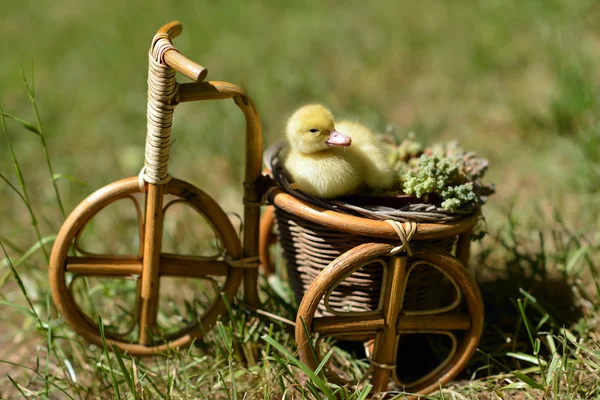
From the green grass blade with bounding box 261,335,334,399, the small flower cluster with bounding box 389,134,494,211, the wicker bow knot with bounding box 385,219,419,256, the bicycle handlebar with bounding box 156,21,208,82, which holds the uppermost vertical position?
the bicycle handlebar with bounding box 156,21,208,82

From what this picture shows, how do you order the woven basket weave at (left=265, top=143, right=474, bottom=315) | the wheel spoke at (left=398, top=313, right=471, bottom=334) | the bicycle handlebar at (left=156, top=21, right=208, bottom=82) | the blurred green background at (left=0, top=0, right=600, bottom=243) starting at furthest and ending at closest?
1. the blurred green background at (left=0, top=0, right=600, bottom=243)
2. the wheel spoke at (left=398, top=313, right=471, bottom=334)
3. the woven basket weave at (left=265, top=143, right=474, bottom=315)
4. the bicycle handlebar at (left=156, top=21, right=208, bottom=82)

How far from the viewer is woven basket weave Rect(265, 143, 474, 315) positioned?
1972 mm

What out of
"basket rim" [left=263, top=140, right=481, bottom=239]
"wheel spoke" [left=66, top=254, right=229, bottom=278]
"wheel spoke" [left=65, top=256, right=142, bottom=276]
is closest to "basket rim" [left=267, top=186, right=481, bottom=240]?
"basket rim" [left=263, top=140, right=481, bottom=239]

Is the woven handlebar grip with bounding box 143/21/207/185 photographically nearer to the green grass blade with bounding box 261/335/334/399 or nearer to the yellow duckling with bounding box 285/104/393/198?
the yellow duckling with bounding box 285/104/393/198

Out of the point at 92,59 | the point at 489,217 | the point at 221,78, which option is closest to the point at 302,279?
the point at 489,217

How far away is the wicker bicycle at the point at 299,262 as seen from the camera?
1916 mm

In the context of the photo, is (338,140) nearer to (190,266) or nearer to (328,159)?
(328,159)

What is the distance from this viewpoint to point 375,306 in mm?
2133

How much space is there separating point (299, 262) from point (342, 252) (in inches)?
9.4

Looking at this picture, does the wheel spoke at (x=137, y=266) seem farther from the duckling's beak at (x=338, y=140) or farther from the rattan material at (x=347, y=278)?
the duckling's beak at (x=338, y=140)

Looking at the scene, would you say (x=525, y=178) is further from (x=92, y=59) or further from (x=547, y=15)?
(x=92, y=59)

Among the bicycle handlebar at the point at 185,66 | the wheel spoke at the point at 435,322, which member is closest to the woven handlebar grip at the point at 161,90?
the bicycle handlebar at the point at 185,66

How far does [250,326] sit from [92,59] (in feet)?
13.5

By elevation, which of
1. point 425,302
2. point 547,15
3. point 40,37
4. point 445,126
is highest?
point 547,15
